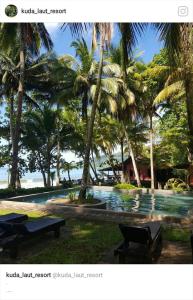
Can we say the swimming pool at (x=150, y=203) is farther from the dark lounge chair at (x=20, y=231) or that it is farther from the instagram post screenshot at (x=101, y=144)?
the dark lounge chair at (x=20, y=231)

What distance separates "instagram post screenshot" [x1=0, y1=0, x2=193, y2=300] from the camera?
344cm

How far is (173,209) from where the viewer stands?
14.7m

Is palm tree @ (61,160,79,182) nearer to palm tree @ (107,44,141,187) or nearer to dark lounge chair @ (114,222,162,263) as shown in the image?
palm tree @ (107,44,141,187)

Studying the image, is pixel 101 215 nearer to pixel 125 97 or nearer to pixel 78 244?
pixel 78 244

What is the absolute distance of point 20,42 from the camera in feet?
58.8

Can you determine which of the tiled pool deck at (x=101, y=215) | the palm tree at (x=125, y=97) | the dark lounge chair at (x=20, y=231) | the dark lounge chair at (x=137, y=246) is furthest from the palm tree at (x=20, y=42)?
the dark lounge chair at (x=137, y=246)

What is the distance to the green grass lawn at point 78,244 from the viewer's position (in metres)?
5.92

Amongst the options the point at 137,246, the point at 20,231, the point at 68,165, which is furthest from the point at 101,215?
the point at 68,165

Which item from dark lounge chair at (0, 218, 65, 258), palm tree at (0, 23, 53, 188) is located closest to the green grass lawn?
dark lounge chair at (0, 218, 65, 258)

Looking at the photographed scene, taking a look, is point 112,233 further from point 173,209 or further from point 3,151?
point 3,151

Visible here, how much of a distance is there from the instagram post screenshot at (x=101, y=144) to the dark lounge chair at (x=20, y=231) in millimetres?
24
